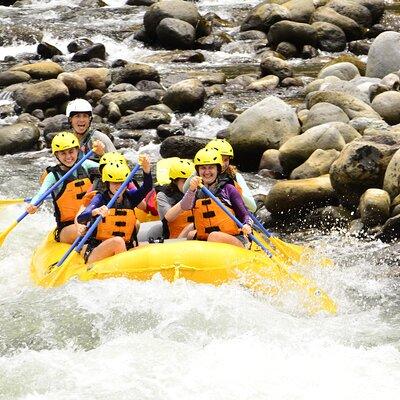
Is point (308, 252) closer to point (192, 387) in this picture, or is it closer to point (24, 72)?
point (192, 387)

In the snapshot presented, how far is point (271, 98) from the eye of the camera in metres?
12.6

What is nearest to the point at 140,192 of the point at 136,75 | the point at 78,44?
the point at 136,75

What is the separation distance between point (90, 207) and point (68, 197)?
713mm

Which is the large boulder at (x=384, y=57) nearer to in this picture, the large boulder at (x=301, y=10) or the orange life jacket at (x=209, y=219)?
the large boulder at (x=301, y=10)

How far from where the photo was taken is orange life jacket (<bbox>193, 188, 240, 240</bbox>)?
23.5 ft

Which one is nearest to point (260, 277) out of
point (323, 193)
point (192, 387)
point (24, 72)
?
point (192, 387)

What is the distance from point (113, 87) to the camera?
16.2 meters

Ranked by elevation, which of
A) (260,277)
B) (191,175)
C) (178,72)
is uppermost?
(191,175)

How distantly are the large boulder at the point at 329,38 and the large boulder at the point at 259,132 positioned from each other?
7.32m

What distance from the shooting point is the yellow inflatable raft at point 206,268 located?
22.0ft

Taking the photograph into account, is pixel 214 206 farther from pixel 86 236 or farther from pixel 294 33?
pixel 294 33

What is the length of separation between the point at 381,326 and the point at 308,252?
160cm

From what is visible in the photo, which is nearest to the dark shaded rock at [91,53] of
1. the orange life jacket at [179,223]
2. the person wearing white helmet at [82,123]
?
the person wearing white helmet at [82,123]

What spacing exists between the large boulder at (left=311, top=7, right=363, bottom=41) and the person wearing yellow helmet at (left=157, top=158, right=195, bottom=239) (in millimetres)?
12973
